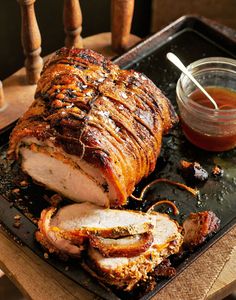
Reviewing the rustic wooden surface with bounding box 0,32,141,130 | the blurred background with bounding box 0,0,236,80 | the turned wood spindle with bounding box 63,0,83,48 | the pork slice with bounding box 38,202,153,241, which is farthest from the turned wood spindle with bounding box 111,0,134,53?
the pork slice with bounding box 38,202,153,241

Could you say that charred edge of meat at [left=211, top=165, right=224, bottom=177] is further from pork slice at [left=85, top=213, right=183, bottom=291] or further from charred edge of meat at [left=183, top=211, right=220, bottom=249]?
pork slice at [left=85, top=213, right=183, bottom=291]

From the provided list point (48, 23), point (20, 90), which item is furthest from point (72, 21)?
point (48, 23)

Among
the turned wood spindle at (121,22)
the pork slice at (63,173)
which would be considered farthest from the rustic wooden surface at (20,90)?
the pork slice at (63,173)

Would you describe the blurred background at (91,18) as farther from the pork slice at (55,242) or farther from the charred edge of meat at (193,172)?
A: the pork slice at (55,242)

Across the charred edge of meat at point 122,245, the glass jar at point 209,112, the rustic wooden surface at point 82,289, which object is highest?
the glass jar at point 209,112

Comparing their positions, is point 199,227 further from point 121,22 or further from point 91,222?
point 121,22
